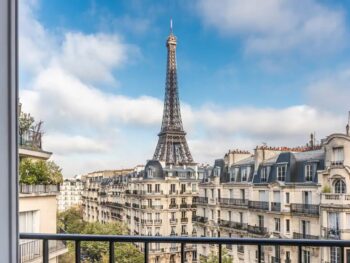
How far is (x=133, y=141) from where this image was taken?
191cm

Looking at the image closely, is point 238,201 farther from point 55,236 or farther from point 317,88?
point 55,236

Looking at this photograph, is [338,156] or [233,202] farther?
[233,202]

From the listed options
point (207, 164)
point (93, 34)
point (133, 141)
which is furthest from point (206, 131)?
point (93, 34)

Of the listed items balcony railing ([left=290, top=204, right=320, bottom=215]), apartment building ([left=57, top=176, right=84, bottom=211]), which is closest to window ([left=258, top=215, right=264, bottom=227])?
balcony railing ([left=290, top=204, right=320, bottom=215])

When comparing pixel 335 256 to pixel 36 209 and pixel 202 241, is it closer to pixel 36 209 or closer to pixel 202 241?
pixel 202 241

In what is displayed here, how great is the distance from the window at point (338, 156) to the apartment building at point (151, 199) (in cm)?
66

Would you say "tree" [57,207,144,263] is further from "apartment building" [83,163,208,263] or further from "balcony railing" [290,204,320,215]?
"balcony railing" [290,204,320,215]

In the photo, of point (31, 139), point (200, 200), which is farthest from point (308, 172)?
point (31, 139)

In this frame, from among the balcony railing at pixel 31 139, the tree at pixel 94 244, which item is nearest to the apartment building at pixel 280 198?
the tree at pixel 94 244

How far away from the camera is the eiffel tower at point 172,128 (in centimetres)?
184

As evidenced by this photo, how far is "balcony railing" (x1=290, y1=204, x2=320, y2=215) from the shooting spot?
1.76 metres

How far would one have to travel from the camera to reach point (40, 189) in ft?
6.07

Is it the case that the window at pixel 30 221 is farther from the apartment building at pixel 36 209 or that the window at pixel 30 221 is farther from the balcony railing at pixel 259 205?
the balcony railing at pixel 259 205

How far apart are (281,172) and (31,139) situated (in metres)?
1.28
